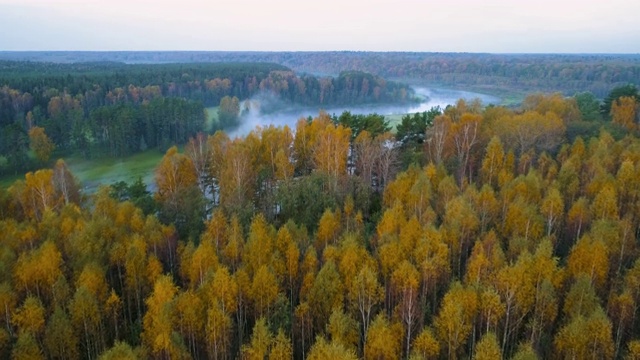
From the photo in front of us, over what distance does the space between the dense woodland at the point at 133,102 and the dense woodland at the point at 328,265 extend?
32759 millimetres

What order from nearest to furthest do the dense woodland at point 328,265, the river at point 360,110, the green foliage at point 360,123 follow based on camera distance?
the dense woodland at point 328,265 → the green foliage at point 360,123 → the river at point 360,110

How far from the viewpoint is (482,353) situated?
20.6 meters

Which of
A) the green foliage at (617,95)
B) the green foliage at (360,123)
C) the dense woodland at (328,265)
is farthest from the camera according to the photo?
the green foliage at (617,95)

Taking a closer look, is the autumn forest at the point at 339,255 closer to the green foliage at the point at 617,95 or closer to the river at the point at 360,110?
the green foliage at the point at 617,95

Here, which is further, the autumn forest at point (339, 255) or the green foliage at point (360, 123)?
the green foliage at point (360, 123)

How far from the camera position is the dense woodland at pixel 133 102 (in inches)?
2835

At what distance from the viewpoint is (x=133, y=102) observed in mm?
100125

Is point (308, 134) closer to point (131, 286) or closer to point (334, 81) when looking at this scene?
point (131, 286)

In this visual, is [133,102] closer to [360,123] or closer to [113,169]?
[113,169]

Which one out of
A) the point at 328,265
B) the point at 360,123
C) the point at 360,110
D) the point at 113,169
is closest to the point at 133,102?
the point at 113,169

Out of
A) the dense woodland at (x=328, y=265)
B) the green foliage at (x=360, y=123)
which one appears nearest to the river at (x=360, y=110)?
the green foliage at (x=360, y=123)

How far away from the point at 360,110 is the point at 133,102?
5915 cm

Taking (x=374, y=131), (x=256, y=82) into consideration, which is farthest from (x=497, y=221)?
(x=256, y=82)

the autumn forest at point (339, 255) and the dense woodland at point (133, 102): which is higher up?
the dense woodland at point (133, 102)
